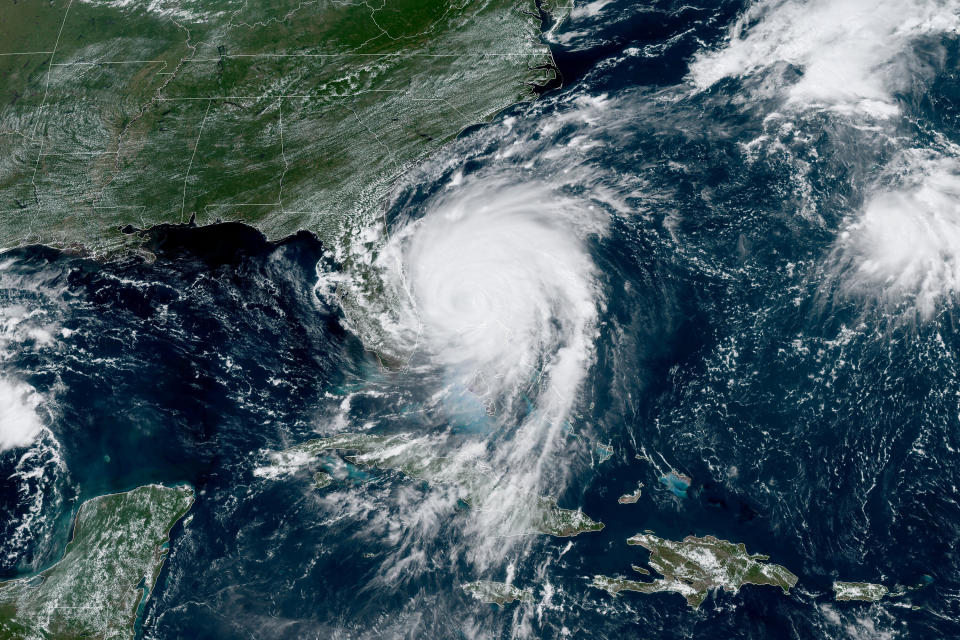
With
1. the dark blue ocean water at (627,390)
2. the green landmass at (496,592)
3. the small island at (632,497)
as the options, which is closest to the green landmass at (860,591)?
the dark blue ocean water at (627,390)

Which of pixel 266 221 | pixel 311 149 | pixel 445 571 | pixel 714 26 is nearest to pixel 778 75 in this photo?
pixel 714 26

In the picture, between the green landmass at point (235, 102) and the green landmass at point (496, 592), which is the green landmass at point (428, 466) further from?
the green landmass at point (235, 102)

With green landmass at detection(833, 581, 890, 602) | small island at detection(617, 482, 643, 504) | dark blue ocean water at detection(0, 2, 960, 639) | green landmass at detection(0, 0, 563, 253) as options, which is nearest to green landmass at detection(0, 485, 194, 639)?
dark blue ocean water at detection(0, 2, 960, 639)

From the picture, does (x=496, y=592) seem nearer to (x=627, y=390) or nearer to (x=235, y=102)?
(x=627, y=390)

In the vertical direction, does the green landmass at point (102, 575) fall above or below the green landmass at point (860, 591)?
above

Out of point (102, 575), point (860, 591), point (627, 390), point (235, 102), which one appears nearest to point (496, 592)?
point (627, 390)

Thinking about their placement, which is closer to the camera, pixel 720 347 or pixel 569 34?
pixel 720 347

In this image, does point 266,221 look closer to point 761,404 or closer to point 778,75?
point 761,404
